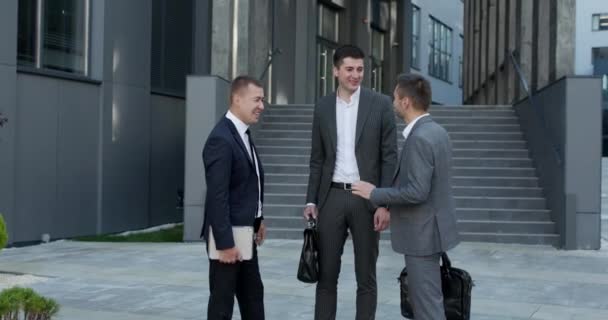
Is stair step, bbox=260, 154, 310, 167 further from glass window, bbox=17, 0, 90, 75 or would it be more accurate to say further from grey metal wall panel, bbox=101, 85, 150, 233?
glass window, bbox=17, 0, 90, 75

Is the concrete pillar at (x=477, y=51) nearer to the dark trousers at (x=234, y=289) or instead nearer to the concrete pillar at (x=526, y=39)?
the concrete pillar at (x=526, y=39)

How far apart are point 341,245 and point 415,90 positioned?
126cm

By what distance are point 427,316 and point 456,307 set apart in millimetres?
221

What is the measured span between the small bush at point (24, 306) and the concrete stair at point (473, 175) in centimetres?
915

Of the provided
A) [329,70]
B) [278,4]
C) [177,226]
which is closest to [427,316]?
[177,226]

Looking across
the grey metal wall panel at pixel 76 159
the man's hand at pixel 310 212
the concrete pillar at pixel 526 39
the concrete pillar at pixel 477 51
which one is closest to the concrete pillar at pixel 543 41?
the concrete pillar at pixel 526 39

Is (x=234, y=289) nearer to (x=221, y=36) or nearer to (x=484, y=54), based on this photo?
(x=221, y=36)

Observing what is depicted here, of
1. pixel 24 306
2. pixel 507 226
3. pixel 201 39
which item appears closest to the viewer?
pixel 24 306

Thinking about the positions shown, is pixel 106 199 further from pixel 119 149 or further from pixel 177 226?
pixel 177 226

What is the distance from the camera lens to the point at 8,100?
Answer: 44.8 ft

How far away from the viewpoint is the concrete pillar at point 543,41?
15.6 meters

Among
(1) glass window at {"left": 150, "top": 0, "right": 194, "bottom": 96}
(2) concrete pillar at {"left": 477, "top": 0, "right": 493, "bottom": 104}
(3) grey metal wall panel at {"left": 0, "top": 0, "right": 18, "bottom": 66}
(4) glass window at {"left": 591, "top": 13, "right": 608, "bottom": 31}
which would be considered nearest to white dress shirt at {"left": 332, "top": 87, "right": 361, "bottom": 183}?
(3) grey metal wall panel at {"left": 0, "top": 0, "right": 18, "bottom": 66}

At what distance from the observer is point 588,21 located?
6812 cm

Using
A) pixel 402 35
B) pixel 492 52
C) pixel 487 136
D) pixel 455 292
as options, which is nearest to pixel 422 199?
pixel 455 292
